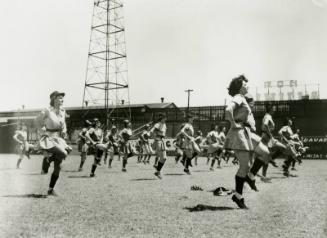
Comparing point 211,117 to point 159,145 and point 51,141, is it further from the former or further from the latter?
point 51,141

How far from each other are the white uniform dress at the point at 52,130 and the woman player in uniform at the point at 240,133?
12.4 feet

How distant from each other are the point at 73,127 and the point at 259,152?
157ft

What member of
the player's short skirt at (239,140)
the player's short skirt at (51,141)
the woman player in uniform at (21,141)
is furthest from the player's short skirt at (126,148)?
the player's short skirt at (239,140)

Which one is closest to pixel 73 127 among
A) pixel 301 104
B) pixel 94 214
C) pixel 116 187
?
pixel 301 104

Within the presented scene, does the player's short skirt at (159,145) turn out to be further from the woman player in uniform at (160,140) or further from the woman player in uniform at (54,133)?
the woman player in uniform at (54,133)

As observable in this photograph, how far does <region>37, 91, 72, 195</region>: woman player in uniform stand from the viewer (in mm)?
9156

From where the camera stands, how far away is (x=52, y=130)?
9.34m

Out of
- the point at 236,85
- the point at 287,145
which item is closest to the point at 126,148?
the point at 287,145

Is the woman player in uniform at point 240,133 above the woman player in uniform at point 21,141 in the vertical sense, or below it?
above

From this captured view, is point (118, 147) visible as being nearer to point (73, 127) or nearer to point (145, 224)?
point (145, 224)

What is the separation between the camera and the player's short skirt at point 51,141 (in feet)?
29.8

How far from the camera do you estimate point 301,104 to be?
42.6 m

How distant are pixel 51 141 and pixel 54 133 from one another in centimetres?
24

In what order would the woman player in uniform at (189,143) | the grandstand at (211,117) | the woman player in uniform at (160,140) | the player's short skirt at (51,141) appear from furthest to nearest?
the grandstand at (211,117) → the woman player in uniform at (189,143) → the woman player in uniform at (160,140) → the player's short skirt at (51,141)
